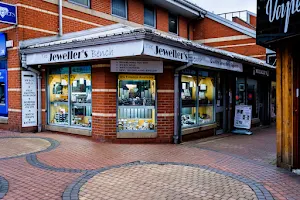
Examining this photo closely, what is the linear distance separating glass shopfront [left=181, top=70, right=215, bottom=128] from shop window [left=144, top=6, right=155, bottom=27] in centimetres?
613

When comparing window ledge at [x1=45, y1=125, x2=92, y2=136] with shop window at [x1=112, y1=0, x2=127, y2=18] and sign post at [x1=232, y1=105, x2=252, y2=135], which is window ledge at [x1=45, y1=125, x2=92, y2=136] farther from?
shop window at [x1=112, y1=0, x2=127, y2=18]

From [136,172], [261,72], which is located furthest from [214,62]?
[136,172]

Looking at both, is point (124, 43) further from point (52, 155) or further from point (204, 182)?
point (204, 182)

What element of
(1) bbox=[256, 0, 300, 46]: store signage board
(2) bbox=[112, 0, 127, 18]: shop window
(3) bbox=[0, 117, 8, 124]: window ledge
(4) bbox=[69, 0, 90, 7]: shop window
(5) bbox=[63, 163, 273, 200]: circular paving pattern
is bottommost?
(5) bbox=[63, 163, 273, 200]: circular paving pattern

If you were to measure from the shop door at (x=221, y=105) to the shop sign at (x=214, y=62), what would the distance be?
843 millimetres

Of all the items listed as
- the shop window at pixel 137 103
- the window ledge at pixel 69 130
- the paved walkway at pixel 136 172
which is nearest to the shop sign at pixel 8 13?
the window ledge at pixel 69 130

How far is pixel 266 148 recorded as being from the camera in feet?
27.3

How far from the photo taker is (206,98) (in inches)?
406

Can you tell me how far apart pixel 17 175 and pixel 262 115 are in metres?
12.3

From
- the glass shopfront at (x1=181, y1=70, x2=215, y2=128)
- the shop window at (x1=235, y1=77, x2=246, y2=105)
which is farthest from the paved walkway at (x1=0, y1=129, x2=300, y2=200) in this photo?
the shop window at (x1=235, y1=77, x2=246, y2=105)

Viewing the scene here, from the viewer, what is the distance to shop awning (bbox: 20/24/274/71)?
6.60 meters

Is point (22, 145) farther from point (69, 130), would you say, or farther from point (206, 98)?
point (206, 98)

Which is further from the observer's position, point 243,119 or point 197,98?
point 243,119

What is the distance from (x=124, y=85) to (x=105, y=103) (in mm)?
767
